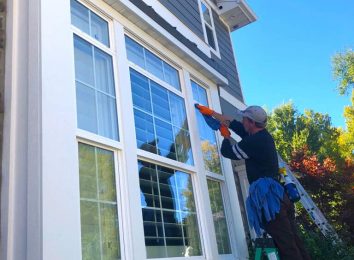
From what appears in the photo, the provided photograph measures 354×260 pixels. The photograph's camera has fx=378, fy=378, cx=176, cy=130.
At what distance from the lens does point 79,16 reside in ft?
10.5

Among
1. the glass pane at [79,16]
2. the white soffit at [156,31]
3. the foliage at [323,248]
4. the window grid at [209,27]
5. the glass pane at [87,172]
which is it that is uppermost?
the window grid at [209,27]

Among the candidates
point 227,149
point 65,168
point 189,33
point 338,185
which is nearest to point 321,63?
point 338,185

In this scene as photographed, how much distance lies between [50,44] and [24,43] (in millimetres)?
176

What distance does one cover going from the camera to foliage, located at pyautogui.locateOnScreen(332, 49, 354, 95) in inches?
940

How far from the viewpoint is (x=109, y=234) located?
2.68m

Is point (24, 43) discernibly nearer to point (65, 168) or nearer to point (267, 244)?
point (65, 168)

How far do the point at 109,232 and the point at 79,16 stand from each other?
1.80m

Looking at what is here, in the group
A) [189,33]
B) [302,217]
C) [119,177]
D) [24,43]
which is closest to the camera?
[24,43]

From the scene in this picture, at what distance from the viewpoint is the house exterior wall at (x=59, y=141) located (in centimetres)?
214

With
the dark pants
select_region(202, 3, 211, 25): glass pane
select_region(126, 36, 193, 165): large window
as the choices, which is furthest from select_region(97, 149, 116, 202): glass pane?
select_region(202, 3, 211, 25): glass pane

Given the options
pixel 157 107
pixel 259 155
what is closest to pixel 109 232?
pixel 259 155

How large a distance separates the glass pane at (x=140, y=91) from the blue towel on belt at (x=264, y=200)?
1291 millimetres

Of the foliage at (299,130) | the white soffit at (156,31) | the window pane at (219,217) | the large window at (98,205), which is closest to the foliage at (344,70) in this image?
the foliage at (299,130)

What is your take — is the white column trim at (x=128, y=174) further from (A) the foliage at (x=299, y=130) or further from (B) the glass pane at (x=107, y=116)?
(A) the foliage at (x=299, y=130)
